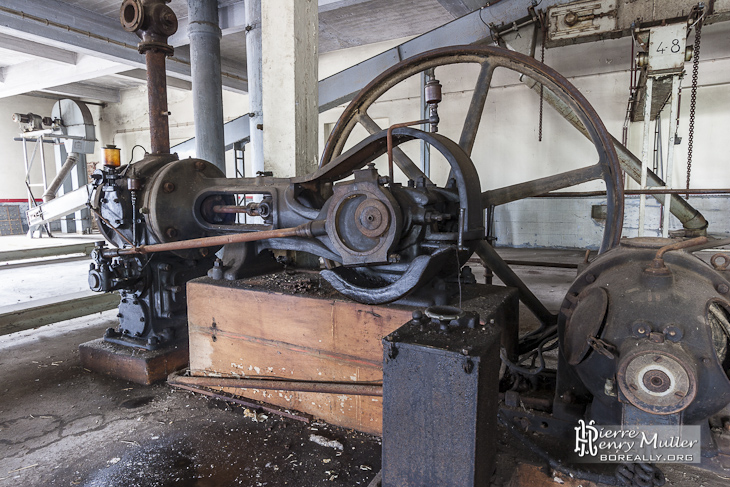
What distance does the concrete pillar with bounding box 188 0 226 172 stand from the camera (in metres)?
4.51

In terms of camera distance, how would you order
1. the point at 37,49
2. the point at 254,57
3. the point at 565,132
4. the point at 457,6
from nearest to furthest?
the point at 254,57
the point at 457,6
the point at 565,132
the point at 37,49

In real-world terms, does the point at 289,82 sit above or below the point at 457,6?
below

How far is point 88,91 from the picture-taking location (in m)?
10.2

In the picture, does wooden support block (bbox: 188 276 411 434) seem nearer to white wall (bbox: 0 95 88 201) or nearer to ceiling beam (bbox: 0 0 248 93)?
ceiling beam (bbox: 0 0 248 93)

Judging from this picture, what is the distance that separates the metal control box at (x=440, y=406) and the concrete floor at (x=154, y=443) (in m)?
0.28

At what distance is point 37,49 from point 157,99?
6252mm

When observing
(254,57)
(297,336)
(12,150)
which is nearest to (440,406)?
(297,336)

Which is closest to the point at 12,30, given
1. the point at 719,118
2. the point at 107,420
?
the point at 107,420

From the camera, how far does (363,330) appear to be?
1.52 m

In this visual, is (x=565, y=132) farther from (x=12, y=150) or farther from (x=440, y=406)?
(x=12, y=150)

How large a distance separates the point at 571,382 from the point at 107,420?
172 cm

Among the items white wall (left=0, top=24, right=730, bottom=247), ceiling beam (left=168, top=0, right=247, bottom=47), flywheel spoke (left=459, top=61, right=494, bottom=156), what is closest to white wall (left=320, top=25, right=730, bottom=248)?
white wall (left=0, top=24, right=730, bottom=247)

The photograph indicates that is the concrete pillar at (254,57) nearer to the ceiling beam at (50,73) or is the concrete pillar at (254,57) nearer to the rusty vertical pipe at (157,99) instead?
the rusty vertical pipe at (157,99)

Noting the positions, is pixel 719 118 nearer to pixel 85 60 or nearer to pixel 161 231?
pixel 161 231
